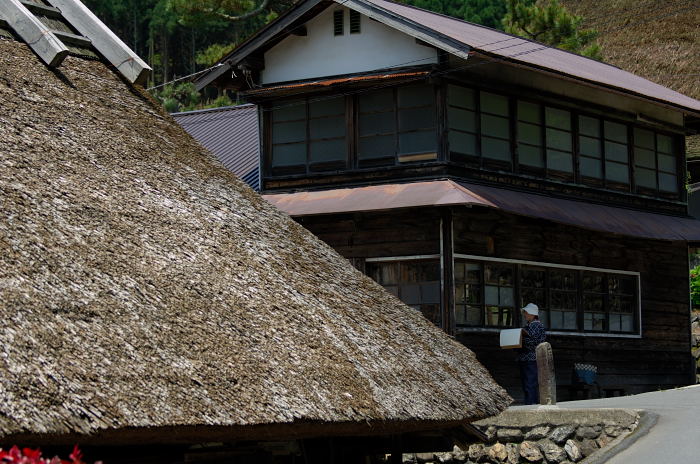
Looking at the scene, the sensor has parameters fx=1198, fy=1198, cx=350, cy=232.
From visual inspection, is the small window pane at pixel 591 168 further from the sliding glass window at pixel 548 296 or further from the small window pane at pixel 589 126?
the sliding glass window at pixel 548 296

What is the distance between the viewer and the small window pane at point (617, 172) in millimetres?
23359

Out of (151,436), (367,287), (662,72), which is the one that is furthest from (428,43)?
(662,72)

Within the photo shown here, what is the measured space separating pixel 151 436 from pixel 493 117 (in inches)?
576

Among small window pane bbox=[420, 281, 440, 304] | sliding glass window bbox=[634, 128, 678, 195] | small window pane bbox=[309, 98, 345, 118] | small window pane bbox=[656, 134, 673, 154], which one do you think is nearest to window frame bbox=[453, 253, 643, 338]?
small window pane bbox=[420, 281, 440, 304]

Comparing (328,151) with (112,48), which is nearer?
(112,48)

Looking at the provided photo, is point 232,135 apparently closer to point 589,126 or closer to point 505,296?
point 589,126

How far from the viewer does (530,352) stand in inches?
744

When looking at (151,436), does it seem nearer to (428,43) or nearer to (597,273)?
(428,43)

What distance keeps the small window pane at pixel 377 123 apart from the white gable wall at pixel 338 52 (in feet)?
2.69

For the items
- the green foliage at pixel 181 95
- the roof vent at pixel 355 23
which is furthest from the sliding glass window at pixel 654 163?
A: the green foliage at pixel 181 95

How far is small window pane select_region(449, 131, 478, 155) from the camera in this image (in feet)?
65.8

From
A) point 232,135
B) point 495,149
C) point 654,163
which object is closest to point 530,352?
point 495,149

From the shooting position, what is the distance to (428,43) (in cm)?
1973

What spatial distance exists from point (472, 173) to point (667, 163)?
21.4 feet
